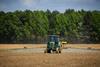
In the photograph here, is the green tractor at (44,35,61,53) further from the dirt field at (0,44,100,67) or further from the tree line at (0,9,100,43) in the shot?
the tree line at (0,9,100,43)

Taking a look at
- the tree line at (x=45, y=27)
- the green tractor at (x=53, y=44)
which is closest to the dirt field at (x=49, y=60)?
the green tractor at (x=53, y=44)

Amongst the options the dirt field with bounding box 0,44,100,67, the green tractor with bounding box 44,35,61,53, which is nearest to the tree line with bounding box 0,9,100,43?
the green tractor with bounding box 44,35,61,53

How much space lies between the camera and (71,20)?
105m

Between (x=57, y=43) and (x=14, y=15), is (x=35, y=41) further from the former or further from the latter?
(x=57, y=43)

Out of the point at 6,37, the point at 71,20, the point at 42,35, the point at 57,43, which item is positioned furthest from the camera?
the point at 71,20

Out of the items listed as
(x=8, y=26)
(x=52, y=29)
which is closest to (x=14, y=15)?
(x=8, y=26)

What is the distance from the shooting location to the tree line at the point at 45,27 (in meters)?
90.5

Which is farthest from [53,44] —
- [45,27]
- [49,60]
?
[45,27]

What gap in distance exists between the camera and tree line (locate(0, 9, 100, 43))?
9050 cm

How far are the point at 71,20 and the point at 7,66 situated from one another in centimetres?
8665

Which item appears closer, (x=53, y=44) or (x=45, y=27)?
(x=53, y=44)

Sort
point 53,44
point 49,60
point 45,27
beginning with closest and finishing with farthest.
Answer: point 49,60, point 53,44, point 45,27

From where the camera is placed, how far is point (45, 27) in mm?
99062

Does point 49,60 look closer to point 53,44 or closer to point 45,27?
point 53,44
